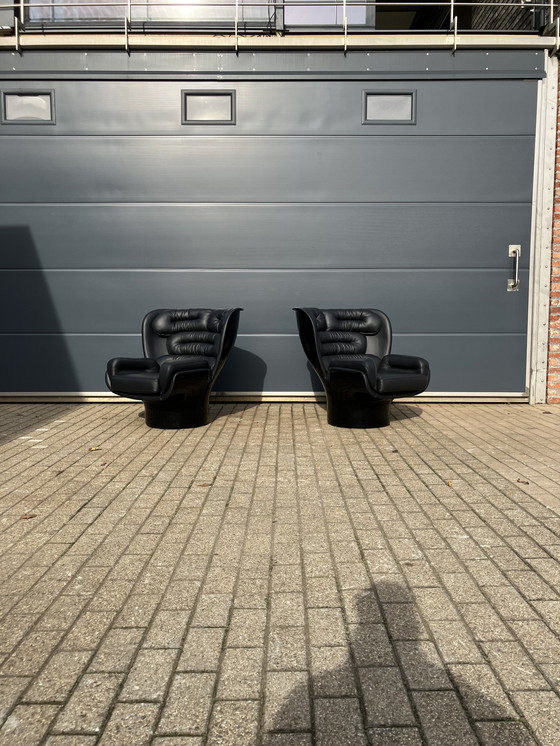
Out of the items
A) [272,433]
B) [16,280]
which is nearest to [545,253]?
[272,433]

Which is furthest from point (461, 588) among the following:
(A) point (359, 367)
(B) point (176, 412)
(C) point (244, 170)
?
(C) point (244, 170)

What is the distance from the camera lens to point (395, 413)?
21.7 feet

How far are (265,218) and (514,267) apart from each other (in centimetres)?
275

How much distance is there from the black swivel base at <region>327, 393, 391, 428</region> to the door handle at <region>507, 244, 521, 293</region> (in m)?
2.37

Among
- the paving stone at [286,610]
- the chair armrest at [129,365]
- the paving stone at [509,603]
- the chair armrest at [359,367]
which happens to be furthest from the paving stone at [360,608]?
the chair armrest at [129,365]

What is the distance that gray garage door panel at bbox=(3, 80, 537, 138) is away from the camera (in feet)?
23.1

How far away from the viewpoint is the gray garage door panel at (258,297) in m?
7.16

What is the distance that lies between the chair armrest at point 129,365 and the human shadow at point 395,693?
383cm

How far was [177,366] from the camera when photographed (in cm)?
534

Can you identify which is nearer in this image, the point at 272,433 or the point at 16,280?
the point at 272,433

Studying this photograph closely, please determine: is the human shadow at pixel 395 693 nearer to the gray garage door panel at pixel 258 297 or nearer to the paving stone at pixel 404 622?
the paving stone at pixel 404 622

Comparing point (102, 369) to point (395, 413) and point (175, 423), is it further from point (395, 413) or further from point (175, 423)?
point (395, 413)

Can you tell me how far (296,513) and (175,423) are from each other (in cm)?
251

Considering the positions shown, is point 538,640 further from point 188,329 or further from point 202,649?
point 188,329
